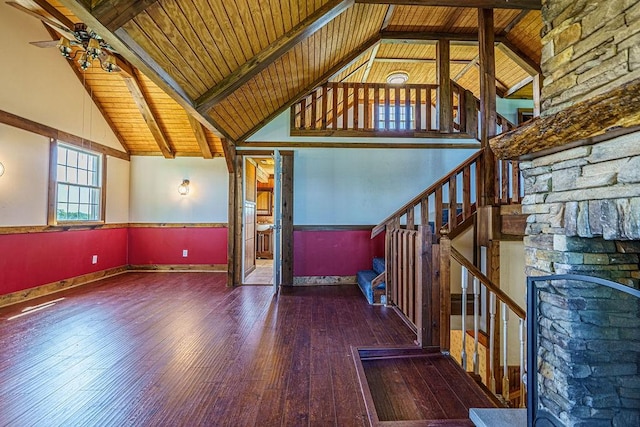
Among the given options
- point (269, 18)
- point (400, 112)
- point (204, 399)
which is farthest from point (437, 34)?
point (204, 399)

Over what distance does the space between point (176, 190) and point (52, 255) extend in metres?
2.28

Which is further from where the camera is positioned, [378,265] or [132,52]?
[378,265]

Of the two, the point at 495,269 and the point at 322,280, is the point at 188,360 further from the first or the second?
the point at 495,269

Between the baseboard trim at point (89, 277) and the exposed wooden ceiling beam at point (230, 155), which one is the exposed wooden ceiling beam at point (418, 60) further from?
the baseboard trim at point (89, 277)

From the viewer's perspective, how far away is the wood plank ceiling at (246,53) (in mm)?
2287

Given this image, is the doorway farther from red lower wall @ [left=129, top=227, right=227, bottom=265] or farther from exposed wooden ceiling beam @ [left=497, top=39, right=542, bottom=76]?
exposed wooden ceiling beam @ [left=497, top=39, right=542, bottom=76]

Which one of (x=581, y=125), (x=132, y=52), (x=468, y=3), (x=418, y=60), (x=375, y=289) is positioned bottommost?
(x=375, y=289)

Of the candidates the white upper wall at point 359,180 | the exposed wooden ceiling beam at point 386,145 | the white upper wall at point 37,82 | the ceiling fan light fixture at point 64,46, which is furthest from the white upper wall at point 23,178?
the white upper wall at point 359,180

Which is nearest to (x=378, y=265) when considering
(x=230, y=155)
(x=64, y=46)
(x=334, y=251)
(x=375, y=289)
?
(x=375, y=289)

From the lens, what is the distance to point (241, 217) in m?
4.96

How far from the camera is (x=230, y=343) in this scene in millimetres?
2732

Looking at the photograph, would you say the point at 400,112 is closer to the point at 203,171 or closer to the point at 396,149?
the point at 396,149

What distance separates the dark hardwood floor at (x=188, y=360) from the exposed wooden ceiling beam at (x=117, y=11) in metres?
2.37

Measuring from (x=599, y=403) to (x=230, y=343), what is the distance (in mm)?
2561
